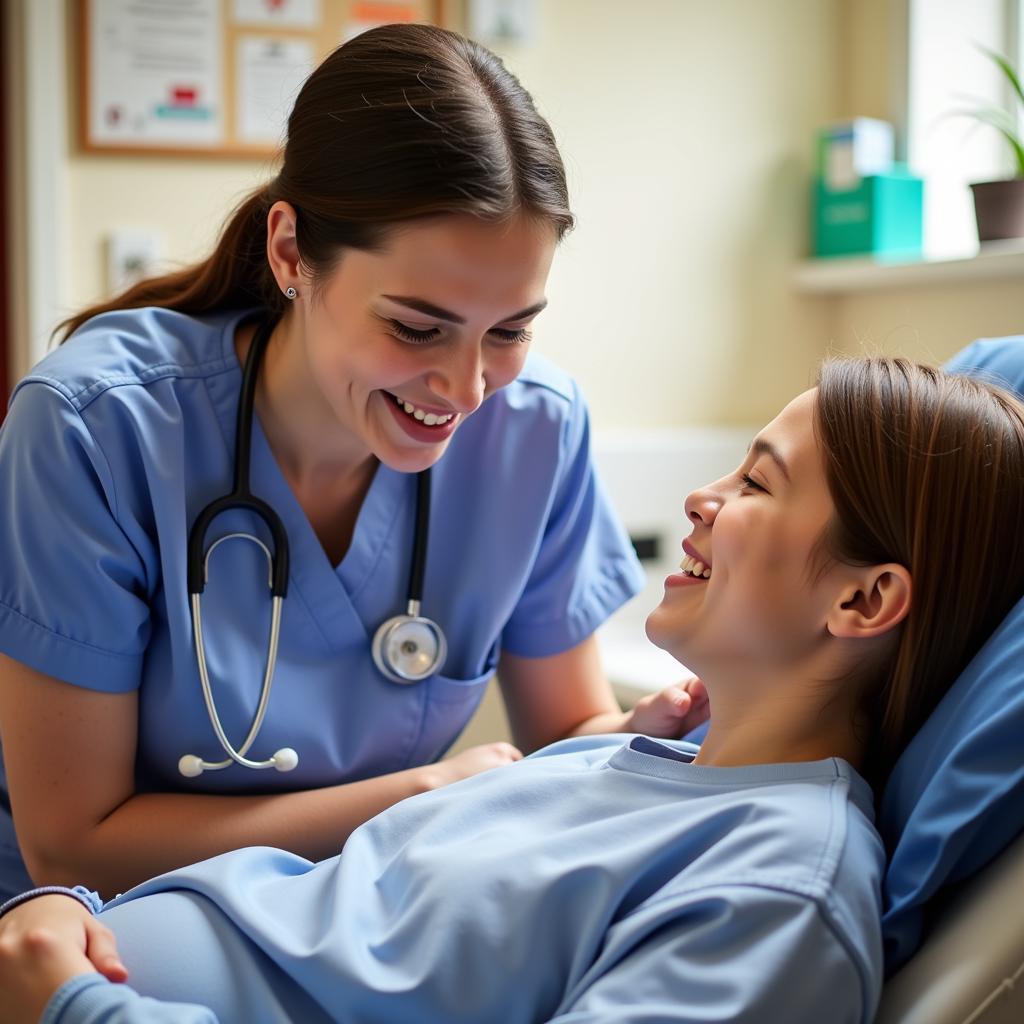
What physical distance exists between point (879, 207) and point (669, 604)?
1701 millimetres

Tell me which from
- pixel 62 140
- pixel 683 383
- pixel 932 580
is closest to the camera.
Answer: pixel 932 580

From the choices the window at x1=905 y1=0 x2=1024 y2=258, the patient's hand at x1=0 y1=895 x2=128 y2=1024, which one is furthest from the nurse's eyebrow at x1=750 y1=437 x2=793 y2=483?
the window at x1=905 y1=0 x2=1024 y2=258

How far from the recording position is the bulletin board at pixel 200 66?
7.35ft

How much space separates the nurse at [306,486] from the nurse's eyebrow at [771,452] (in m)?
0.26

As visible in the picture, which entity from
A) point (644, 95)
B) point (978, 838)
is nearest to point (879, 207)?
point (644, 95)

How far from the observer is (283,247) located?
1.30 m

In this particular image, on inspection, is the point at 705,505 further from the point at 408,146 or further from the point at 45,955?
the point at 45,955

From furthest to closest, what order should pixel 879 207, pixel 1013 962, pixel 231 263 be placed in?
pixel 879 207
pixel 231 263
pixel 1013 962

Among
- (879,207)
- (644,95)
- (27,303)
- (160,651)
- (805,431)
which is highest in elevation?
(644,95)

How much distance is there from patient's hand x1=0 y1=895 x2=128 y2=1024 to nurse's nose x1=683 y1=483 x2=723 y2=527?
0.60m

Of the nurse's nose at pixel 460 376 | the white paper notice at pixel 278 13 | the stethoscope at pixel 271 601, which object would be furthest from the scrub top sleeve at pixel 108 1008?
the white paper notice at pixel 278 13

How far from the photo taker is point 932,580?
1.03 m

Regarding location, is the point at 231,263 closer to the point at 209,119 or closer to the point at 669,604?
the point at 669,604

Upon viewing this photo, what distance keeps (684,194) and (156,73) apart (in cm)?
109
